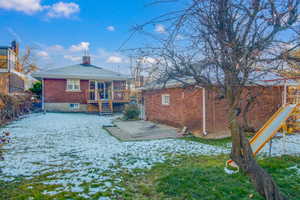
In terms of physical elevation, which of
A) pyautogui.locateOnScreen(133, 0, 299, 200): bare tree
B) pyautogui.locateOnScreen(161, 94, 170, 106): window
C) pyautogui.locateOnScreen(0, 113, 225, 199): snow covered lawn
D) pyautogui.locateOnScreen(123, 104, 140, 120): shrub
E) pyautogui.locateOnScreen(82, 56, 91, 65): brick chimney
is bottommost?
pyautogui.locateOnScreen(0, 113, 225, 199): snow covered lawn

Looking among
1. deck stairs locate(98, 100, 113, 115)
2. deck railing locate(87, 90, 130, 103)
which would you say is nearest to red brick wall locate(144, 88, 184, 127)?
deck stairs locate(98, 100, 113, 115)

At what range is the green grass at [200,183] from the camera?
10.7ft

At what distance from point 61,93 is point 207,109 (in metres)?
14.5

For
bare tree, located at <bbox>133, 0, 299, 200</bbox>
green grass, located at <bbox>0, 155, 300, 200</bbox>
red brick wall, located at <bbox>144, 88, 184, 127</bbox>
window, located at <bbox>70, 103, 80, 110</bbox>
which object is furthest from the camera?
window, located at <bbox>70, 103, 80, 110</bbox>

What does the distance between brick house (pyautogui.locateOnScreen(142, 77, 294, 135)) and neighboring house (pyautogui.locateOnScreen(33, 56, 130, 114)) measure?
8072mm

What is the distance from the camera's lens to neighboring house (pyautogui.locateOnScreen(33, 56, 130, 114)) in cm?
1830

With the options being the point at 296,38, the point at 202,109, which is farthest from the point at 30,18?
the point at 296,38

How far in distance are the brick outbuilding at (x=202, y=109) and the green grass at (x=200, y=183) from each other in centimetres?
365

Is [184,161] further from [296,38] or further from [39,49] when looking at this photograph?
[39,49]

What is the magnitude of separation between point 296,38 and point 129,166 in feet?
13.1

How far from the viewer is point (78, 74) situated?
750 inches

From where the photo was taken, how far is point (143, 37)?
9.84 feet

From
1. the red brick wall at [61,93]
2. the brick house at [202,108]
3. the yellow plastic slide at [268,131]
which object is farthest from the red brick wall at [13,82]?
the yellow plastic slide at [268,131]

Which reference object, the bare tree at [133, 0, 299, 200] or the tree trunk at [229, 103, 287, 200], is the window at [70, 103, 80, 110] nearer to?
the bare tree at [133, 0, 299, 200]
